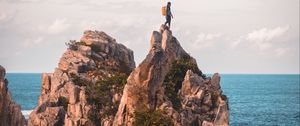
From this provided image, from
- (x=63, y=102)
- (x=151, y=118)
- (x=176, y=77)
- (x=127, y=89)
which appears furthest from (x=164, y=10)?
(x=63, y=102)

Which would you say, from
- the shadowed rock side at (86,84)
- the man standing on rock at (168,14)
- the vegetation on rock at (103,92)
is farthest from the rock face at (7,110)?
the man standing on rock at (168,14)

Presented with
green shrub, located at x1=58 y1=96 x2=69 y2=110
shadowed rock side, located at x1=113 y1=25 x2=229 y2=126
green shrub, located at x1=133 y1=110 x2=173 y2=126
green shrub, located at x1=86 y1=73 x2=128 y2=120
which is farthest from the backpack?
green shrub, located at x1=58 y1=96 x2=69 y2=110

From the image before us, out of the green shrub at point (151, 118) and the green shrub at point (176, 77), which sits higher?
the green shrub at point (176, 77)

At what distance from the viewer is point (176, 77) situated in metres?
79.1

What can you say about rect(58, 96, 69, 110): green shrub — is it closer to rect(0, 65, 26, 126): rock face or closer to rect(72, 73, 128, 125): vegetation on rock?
rect(72, 73, 128, 125): vegetation on rock

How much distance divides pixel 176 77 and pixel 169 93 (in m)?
4.47

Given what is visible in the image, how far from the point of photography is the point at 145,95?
6919 centimetres

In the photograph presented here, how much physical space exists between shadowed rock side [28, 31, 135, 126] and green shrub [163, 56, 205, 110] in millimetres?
8033

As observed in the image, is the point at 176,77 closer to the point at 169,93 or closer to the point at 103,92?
the point at 169,93

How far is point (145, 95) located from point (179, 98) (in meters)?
7.72

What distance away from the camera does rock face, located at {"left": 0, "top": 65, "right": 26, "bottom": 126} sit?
6116 cm

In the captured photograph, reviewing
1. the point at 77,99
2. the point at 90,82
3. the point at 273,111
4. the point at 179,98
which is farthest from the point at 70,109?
the point at 273,111

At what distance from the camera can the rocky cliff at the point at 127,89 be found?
6950cm

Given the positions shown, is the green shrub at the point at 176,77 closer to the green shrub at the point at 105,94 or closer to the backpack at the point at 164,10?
the backpack at the point at 164,10
